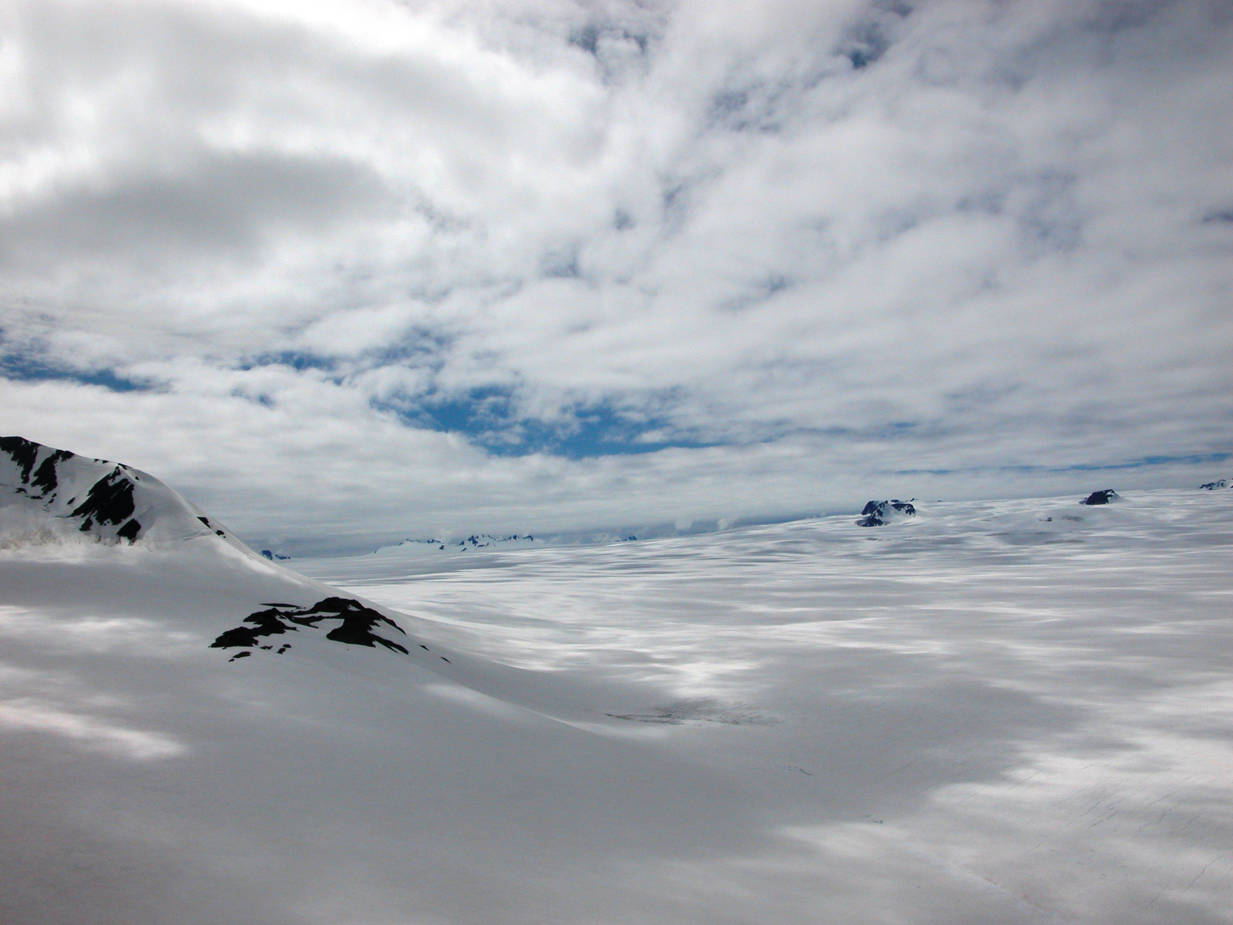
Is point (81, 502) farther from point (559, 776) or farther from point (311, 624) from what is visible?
point (559, 776)

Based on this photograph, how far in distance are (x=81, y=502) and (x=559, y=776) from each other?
52.0ft

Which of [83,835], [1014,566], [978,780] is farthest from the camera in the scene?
[1014,566]

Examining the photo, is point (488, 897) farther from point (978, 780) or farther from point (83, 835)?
point (978, 780)

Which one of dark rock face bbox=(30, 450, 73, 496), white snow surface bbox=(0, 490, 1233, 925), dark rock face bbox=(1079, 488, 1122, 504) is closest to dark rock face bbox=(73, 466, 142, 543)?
white snow surface bbox=(0, 490, 1233, 925)

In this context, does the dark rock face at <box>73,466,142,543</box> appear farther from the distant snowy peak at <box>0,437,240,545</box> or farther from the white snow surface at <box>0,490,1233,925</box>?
the white snow surface at <box>0,490,1233,925</box>

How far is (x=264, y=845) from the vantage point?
5.07 m

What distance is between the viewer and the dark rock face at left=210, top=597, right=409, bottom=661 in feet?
34.7

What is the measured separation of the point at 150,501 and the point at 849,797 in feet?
61.6

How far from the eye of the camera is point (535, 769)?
8.35m

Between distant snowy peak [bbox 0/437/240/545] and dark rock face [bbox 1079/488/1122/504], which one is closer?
distant snowy peak [bbox 0/437/240/545]

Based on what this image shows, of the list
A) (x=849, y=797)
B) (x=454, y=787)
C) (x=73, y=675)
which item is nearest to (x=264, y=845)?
(x=454, y=787)

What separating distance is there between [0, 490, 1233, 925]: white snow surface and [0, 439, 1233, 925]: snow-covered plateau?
45mm

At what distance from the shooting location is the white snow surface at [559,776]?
4883 mm

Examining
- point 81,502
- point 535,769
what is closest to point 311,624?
point 535,769
